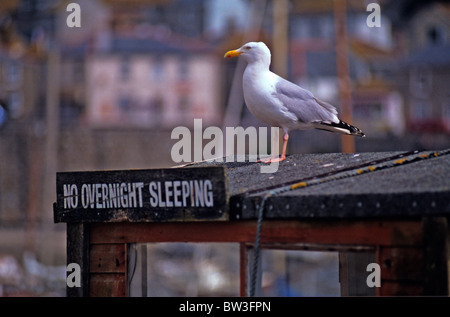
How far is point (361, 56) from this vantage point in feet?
215

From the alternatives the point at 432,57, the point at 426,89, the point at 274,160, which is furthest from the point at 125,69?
the point at 274,160

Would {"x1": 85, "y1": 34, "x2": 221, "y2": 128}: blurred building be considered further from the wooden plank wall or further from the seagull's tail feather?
the wooden plank wall

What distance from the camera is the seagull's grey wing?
700 cm

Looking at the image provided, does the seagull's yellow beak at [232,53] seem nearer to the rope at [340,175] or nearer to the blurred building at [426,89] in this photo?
the rope at [340,175]

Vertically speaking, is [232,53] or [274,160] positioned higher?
[232,53]

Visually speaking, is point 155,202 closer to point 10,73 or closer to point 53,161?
point 53,161

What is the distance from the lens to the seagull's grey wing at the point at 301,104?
23.0ft

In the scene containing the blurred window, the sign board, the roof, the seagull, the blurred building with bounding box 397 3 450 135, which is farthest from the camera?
the blurred window

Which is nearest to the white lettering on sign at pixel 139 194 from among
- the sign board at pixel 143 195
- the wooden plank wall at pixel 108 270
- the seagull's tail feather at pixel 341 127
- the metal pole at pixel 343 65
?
the sign board at pixel 143 195

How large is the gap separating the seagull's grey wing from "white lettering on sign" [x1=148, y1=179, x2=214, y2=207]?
1.96 metres

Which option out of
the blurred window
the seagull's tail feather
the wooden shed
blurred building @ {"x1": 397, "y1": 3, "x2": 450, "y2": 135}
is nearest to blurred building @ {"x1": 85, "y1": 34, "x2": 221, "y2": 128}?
the blurred window

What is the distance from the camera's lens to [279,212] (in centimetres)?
505

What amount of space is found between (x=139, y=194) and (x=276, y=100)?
1.94 m

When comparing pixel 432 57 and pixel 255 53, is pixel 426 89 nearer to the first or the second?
pixel 432 57
